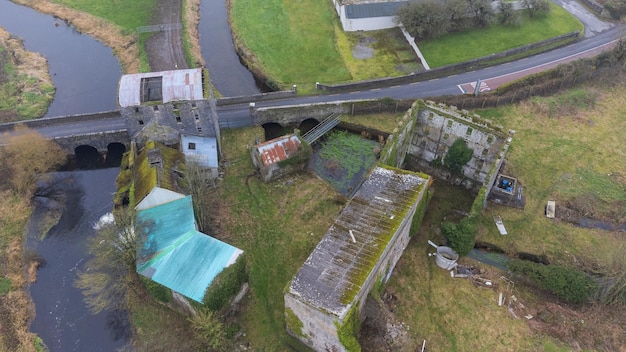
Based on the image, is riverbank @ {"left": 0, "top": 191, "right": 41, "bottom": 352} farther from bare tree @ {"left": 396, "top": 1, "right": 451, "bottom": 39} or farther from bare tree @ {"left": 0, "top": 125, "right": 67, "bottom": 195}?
bare tree @ {"left": 396, "top": 1, "right": 451, "bottom": 39}

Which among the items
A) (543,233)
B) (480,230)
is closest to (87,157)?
(480,230)

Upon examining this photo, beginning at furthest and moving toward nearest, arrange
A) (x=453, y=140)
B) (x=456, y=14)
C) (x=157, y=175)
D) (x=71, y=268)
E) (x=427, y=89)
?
(x=456, y=14) → (x=427, y=89) → (x=453, y=140) → (x=157, y=175) → (x=71, y=268)

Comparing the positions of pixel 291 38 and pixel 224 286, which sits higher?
pixel 291 38

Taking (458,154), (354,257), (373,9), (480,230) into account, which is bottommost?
(480,230)

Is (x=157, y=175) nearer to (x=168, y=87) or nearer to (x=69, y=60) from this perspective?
(x=168, y=87)

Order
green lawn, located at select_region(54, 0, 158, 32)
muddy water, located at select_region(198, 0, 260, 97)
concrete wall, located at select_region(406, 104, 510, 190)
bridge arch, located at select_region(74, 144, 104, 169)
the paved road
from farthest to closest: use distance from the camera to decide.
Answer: green lawn, located at select_region(54, 0, 158, 32) < muddy water, located at select_region(198, 0, 260, 97) < the paved road < bridge arch, located at select_region(74, 144, 104, 169) < concrete wall, located at select_region(406, 104, 510, 190)

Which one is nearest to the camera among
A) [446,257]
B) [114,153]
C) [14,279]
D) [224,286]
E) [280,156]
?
[224,286]

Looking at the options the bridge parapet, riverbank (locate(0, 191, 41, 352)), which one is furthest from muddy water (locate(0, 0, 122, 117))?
riverbank (locate(0, 191, 41, 352))
